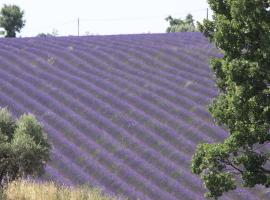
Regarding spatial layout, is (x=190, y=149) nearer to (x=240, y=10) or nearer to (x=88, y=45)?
(x=240, y=10)

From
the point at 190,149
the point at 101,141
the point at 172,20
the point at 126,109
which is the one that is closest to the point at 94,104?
the point at 126,109

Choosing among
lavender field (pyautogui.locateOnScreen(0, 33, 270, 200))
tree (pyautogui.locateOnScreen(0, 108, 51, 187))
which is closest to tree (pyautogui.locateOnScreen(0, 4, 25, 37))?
lavender field (pyautogui.locateOnScreen(0, 33, 270, 200))

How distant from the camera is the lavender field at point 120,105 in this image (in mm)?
16953

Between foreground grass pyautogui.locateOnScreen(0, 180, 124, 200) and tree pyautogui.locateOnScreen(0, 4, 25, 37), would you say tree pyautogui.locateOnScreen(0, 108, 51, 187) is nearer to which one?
foreground grass pyautogui.locateOnScreen(0, 180, 124, 200)

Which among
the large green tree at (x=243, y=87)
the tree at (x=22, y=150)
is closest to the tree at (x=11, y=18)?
the tree at (x=22, y=150)

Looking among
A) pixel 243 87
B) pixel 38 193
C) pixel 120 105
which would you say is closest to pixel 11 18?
pixel 120 105

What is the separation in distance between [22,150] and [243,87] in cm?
549

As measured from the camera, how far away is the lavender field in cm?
1695

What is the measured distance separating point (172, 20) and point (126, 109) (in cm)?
5398

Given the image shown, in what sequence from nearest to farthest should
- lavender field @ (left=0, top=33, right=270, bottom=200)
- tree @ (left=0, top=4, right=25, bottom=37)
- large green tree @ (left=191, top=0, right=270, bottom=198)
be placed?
1. large green tree @ (left=191, top=0, right=270, bottom=198)
2. lavender field @ (left=0, top=33, right=270, bottom=200)
3. tree @ (left=0, top=4, right=25, bottom=37)

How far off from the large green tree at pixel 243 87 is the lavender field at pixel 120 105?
5416mm

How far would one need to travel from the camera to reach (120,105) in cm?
2161

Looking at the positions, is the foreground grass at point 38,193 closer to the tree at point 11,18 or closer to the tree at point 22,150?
the tree at point 22,150

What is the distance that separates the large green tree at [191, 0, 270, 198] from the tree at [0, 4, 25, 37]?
152ft
